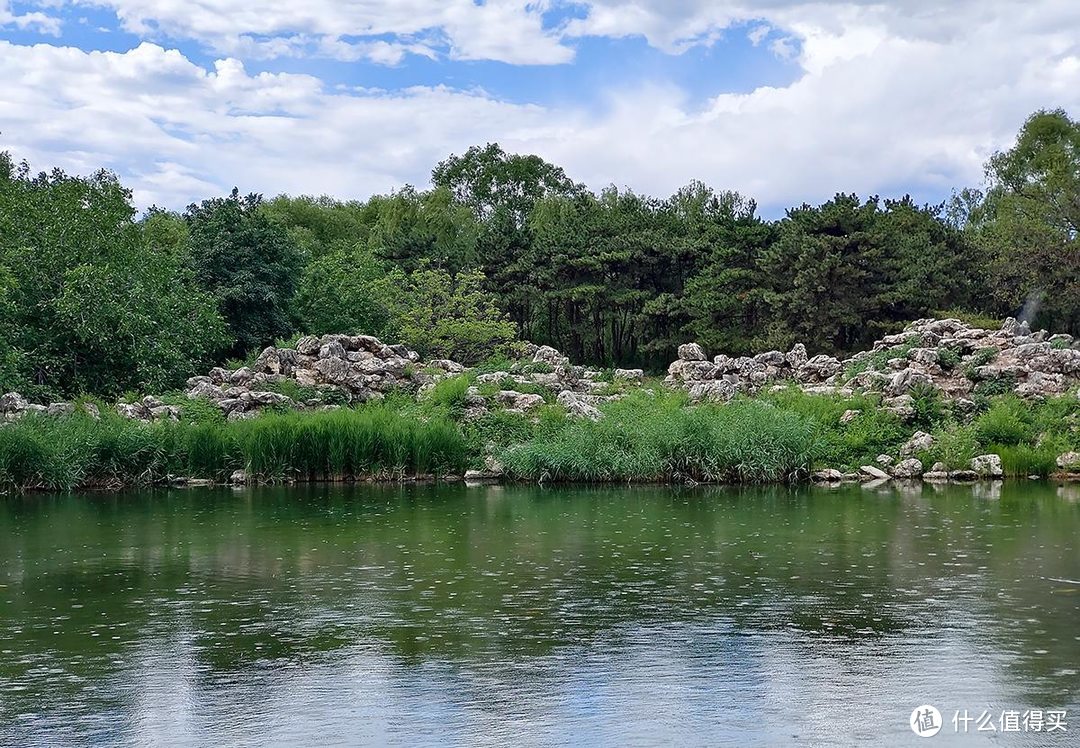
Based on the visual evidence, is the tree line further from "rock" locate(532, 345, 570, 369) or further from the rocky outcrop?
the rocky outcrop

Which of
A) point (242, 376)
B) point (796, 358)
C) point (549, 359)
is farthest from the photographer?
point (549, 359)

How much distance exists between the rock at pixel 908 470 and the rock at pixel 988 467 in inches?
53.6

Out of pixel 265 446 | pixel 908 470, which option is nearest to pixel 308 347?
pixel 265 446

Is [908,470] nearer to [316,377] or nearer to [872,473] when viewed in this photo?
[872,473]

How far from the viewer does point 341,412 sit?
32562 millimetres

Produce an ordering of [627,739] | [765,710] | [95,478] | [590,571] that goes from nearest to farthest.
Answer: [627,739] → [765,710] → [590,571] → [95,478]

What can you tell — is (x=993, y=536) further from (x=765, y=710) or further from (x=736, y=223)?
(x=736, y=223)

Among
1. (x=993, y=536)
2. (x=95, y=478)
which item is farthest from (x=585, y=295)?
(x=993, y=536)

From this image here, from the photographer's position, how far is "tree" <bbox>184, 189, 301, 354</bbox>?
43.7 metres

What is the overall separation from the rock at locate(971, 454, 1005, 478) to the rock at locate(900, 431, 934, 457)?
1313mm

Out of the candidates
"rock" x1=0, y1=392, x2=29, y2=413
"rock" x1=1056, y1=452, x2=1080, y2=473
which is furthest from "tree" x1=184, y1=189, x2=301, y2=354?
"rock" x1=1056, y1=452, x2=1080, y2=473

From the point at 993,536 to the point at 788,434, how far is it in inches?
459

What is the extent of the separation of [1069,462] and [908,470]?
13.2 ft

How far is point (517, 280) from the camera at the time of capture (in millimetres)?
61938
